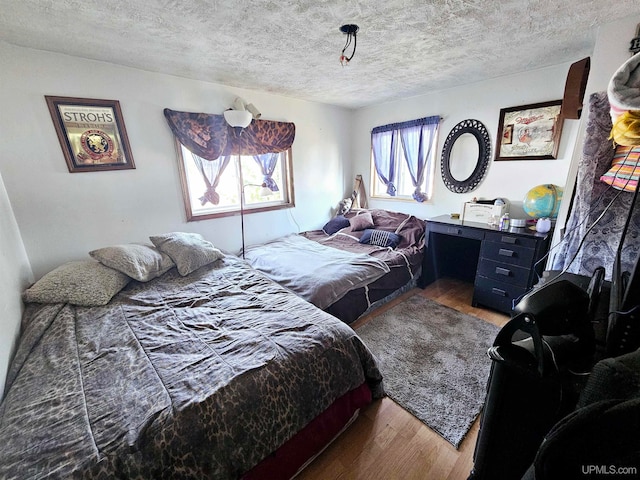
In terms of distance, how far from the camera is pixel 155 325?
1.46 m

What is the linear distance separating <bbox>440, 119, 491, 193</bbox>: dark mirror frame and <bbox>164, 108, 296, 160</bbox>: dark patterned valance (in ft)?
6.12

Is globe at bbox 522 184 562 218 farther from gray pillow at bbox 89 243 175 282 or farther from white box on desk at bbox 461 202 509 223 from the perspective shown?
gray pillow at bbox 89 243 175 282

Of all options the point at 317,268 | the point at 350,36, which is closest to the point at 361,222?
the point at 317,268

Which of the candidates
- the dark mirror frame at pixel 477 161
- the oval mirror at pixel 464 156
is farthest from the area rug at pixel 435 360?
the oval mirror at pixel 464 156

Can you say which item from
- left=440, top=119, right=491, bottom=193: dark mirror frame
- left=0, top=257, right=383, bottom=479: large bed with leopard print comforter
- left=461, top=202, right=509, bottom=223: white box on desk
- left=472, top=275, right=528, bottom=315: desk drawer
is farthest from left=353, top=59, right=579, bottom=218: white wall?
left=0, top=257, right=383, bottom=479: large bed with leopard print comforter

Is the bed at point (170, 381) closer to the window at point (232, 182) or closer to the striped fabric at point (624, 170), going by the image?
the window at point (232, 182)

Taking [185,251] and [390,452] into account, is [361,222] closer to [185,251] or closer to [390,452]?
[185,251]

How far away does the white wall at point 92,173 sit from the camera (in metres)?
1.82

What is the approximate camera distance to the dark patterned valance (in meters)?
2.45

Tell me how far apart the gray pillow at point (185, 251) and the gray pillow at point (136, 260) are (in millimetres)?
67

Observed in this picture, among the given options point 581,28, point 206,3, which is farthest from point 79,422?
point 581,28

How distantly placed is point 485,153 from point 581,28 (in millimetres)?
1191

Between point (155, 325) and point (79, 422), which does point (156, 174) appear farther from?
point (79, 422)

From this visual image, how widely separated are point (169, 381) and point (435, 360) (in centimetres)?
171
